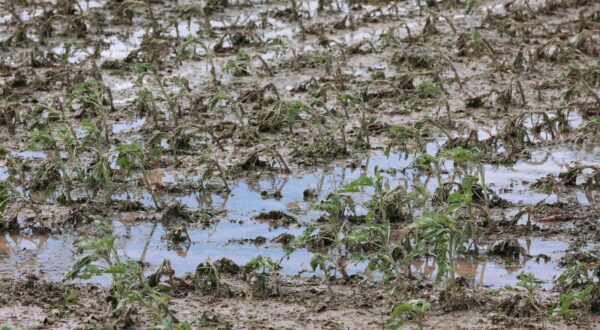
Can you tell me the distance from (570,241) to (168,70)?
15.2 feet

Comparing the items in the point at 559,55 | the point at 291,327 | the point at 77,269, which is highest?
the point at 559,55

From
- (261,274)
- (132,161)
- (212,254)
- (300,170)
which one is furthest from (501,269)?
(132,161)

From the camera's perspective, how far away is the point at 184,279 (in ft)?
19.0

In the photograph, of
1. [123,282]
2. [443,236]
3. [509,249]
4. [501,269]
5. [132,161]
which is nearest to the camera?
[123,282]

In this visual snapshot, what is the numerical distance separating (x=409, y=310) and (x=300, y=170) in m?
2.85

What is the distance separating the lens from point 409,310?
484 centimetres

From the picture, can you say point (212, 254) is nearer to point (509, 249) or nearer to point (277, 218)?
point (277, 218)

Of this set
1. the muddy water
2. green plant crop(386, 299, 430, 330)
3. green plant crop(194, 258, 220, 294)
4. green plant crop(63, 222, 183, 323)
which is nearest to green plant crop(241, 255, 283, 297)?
green plant crop(194, 258, 220, 294)

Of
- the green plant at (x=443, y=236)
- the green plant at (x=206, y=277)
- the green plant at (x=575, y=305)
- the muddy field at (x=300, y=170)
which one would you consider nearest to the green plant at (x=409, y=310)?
the muddy field at (x=300, y=170)

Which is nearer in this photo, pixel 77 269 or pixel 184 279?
pixel 77 269

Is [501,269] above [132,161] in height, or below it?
below

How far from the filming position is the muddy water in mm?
6016

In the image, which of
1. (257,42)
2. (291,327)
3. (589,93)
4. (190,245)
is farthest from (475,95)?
(291,327)

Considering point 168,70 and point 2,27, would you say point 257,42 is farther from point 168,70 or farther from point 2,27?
point 2,27
